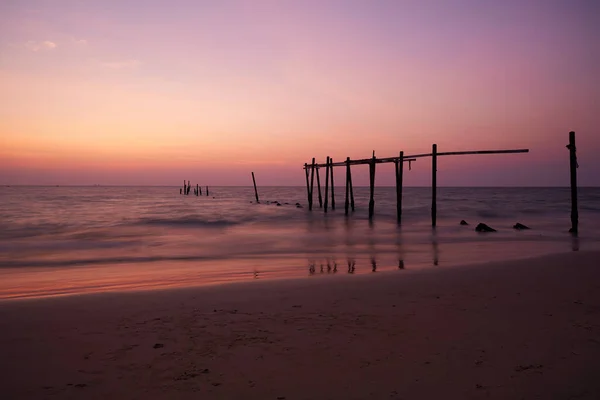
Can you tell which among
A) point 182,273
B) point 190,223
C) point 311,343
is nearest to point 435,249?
point 182,273

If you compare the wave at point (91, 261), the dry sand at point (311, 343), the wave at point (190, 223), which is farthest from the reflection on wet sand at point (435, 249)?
the wave at point (190, 223)

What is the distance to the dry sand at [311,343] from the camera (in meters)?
3.30

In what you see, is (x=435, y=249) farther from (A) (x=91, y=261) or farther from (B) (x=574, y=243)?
(A) (x=91, y=261)

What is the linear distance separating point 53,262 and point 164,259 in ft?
9.31

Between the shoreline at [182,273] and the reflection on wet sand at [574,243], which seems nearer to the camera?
the shoreline at [182,273]

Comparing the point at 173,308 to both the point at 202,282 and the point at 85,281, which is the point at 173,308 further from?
the point at 85,281

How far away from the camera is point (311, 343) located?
414 cm

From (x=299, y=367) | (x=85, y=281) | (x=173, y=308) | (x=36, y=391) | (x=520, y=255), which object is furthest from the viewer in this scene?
(x=520, y=255)

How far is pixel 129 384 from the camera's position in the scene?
3.38 m

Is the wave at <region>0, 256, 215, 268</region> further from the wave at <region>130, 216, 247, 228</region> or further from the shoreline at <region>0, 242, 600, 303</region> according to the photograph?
the wave at <region>130, 216, 247, 228</region>

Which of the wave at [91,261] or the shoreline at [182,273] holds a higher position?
the shoreline at [182,273]

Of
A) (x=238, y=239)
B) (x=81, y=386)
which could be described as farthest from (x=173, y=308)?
(x=238, y=239)

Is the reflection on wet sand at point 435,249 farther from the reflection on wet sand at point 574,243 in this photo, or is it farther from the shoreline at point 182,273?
the reflection on wet sand at point 574,243

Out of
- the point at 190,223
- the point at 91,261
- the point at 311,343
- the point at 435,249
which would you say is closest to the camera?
the point at 311,343
